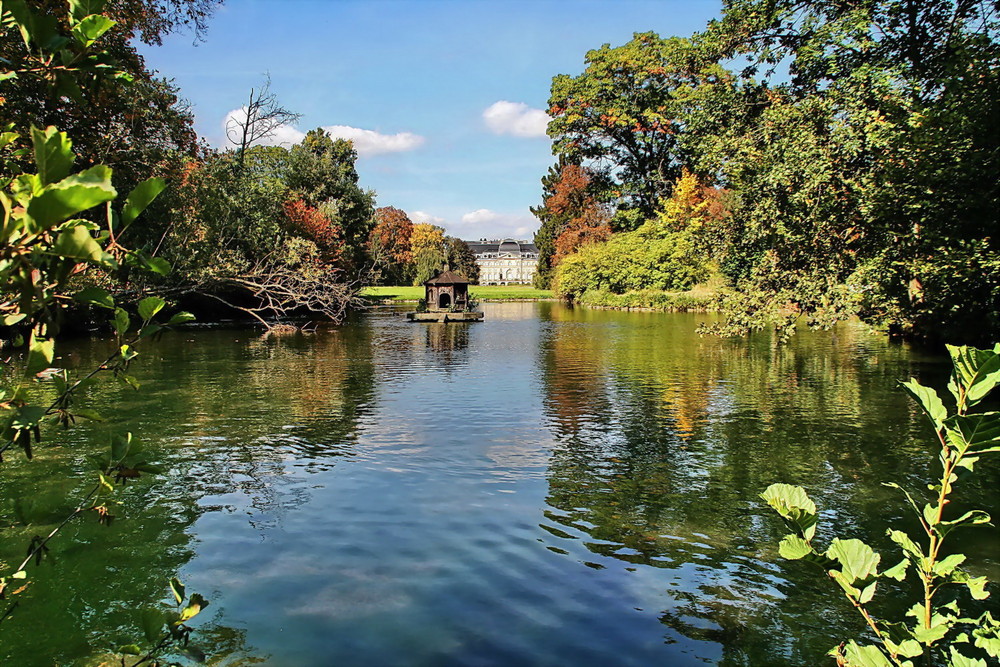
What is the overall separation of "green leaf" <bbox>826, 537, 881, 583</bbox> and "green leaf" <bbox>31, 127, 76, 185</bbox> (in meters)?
2.02

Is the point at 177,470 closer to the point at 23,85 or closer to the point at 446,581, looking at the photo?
the point at 446,581

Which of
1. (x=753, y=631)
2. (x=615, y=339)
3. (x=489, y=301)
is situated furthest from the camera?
(x=489, y=301)

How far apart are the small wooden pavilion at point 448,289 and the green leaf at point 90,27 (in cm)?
3734

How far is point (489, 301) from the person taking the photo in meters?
66.0

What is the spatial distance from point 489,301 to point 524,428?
180 ft

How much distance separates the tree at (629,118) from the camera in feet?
148

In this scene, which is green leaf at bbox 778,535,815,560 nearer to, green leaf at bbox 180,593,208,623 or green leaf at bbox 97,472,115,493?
green leaf at bbox 180,593,208,623

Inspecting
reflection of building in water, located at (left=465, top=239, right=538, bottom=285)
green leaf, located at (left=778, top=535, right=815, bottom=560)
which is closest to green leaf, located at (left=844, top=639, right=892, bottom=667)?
green leaf, located at (left=778, top=535, right=815, bottom=560)

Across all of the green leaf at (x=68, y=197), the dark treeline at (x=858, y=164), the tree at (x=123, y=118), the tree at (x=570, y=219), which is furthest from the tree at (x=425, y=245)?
the green leaf at (x=68, y=197)

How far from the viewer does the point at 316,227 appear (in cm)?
4059

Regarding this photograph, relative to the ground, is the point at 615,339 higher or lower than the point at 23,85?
lower

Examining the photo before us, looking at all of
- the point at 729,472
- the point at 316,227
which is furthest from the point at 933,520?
the point at 316,227

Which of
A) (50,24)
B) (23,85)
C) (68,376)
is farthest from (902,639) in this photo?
(23,85)

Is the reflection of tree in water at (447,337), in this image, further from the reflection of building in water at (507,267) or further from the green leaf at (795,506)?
the reflection of building in water at (507,267)
